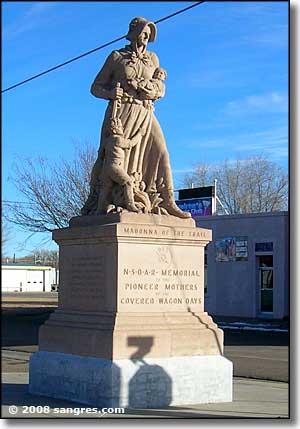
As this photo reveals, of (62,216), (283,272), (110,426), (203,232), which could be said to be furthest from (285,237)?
(110,426)

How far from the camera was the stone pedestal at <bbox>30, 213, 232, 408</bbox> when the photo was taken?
9.52 meters

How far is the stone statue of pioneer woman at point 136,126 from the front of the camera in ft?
35.0

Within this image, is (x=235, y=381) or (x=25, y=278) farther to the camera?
(x=235, y=381)

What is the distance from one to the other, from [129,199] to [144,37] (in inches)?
94.0

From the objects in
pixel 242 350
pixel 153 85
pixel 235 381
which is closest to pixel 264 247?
pixel 242 350

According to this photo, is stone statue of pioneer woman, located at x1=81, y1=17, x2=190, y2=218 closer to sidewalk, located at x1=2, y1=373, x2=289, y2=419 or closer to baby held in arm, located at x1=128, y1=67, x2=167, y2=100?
baby held in arm, located at x1=128, y1=67, x2=167, y2=100

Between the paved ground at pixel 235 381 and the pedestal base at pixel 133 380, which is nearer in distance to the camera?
the paved ground at pixel 235 381

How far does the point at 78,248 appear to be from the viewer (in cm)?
1046

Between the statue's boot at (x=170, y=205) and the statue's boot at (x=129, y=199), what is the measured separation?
25.3 inches

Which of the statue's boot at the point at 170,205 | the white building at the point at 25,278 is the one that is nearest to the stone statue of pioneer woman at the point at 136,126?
the statue's boot at the point at 170,205

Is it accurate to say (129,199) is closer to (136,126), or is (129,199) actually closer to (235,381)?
(136,126)

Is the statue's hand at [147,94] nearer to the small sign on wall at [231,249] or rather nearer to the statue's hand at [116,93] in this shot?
the statue's hand at [116,93]

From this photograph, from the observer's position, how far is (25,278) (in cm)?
841

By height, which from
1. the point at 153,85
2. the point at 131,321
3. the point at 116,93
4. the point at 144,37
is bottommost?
the point at 131,321
